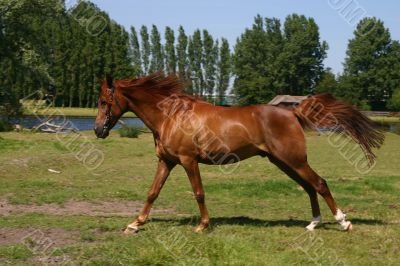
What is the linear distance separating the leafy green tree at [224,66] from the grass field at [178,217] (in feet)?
240

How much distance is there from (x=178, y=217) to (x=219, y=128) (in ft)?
6.46

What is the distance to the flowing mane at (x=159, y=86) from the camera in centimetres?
796

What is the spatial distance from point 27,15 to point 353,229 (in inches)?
955

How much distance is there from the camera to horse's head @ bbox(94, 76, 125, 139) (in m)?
7.79

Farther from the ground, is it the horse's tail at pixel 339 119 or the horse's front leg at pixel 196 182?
the horse's tail at pixel 339 119

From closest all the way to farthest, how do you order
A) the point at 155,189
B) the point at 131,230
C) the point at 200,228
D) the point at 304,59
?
the point at 131,230
the point at 200,228
the point at 155,189
the point at 304,59

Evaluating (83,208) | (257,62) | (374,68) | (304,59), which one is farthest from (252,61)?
(83,208)

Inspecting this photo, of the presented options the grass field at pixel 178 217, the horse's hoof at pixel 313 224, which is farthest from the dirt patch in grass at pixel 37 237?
the horse's hoof at pixel 313 224

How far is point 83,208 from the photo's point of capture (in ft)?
31.3

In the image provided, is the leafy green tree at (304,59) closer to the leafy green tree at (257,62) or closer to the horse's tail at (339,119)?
the leafy green tree at (257,62)

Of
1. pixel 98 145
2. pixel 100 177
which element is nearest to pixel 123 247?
pixel 100 177

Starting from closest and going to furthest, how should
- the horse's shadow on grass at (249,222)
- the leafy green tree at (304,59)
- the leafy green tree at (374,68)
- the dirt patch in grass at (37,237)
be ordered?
the dirt patch in grass at (37,237)
the horse's shadow on grass at (249,222)
the leafy green tree at (374,68)
the leafy green tree at (304,59)

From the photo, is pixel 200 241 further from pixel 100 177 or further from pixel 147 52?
pixel 147 52

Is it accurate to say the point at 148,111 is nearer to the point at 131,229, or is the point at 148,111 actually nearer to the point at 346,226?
the point at 131,229
